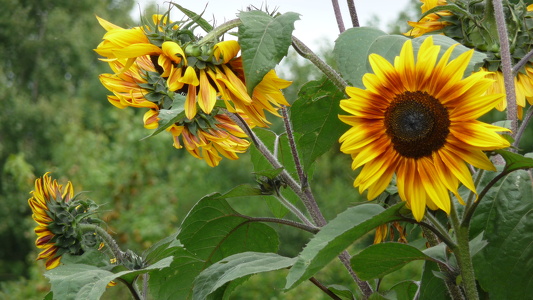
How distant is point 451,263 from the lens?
0.59 meters

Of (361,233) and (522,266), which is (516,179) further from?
(361,233)

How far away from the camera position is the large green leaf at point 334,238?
0.49 m

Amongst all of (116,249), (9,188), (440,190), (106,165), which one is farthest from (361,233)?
(9,188)

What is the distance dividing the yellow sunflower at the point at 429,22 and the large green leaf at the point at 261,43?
0.21m

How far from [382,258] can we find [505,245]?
0.11 metres

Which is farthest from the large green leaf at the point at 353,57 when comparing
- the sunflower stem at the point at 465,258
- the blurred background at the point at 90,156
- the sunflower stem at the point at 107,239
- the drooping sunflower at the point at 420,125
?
the blurred background at the point at 90,156

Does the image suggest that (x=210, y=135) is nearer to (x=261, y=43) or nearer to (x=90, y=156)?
(x=261, y=43)

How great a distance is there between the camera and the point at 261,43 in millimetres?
517

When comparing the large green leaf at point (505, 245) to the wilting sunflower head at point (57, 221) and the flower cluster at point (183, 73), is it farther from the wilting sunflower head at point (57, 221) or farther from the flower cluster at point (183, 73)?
the wilting sunflower head at point (57, 221)

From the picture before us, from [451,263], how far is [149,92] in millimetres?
275

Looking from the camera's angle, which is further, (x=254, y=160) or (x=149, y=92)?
(x=254, y=160)

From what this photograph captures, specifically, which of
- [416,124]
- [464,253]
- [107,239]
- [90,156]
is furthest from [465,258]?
[90,156]

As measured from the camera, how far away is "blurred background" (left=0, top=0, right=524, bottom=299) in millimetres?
5441

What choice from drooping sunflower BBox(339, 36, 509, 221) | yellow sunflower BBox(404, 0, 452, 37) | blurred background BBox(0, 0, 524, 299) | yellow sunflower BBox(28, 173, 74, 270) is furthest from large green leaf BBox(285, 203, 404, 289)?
blurred background BBox(0, 0, 524, 299)
